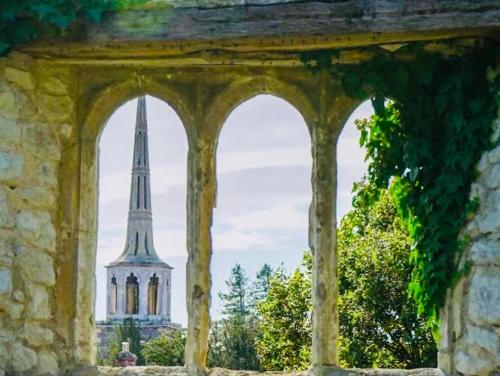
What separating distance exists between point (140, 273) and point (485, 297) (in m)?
55.4

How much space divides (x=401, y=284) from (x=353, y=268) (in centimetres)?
108

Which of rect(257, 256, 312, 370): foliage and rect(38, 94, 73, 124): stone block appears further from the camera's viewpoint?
rect(257, 256, 312, 370): foliage

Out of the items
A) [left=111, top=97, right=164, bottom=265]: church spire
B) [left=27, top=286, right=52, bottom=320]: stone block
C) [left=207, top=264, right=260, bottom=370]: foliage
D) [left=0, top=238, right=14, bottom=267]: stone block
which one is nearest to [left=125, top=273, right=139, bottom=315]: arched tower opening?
[left=111, top=97, right=164, bottom=265]: church spire

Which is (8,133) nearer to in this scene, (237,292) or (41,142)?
(41,142)

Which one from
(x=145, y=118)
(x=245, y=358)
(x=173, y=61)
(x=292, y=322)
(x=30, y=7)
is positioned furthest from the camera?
(x=145, y=118)

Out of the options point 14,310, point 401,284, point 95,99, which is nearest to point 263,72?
point 95,99

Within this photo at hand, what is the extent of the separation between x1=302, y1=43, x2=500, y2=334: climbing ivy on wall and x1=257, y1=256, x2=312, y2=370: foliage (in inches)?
545

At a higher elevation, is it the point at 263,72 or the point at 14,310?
the point at 263,72

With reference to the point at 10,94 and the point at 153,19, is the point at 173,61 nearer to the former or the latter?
the point at 153,19

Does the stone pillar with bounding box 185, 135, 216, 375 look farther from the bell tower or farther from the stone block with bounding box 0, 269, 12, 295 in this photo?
the bell tower

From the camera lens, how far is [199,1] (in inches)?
210

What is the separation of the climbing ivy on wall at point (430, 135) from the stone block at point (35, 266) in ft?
6.05

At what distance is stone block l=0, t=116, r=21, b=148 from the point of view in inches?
218

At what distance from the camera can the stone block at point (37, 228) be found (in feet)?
18.4
